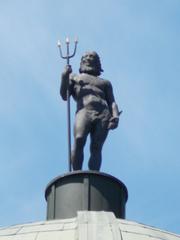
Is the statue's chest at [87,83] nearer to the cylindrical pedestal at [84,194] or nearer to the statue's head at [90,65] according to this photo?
the statue's head at [90,65]

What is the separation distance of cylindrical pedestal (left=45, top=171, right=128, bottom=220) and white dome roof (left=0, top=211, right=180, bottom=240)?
59cm

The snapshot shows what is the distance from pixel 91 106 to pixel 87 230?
3.98 meters

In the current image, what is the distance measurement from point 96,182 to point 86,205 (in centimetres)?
66

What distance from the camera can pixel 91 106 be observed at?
34.6 metres

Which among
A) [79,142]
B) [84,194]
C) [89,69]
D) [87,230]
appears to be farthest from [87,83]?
[87,230]

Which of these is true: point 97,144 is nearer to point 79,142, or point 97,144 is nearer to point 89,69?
point 79,142

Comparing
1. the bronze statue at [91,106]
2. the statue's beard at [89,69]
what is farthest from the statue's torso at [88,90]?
the statue's beard at [89,69]

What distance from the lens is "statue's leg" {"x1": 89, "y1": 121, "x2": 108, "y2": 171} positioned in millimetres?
34281

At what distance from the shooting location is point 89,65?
1394 inches

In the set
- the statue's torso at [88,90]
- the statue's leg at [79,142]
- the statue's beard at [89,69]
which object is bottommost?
Result: the statue's leg at [79,142]

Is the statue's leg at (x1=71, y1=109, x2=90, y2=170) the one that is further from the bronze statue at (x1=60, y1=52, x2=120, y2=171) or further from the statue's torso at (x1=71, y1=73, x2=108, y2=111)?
the statue's torso at (x1=71, y1=73, x2=108, y2=111)

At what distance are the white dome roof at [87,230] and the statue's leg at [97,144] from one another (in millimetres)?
1719

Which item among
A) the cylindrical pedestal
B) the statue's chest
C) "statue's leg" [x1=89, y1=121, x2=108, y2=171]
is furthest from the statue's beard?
the cylindrical pedestal

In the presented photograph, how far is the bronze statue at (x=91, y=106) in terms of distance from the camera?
34.2 meters
